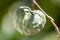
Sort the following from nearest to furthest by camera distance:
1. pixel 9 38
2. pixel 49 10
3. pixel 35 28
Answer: pixel 35 28 → pixel 9 38 → pixel 49 10

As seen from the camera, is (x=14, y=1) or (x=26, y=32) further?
(x=14, y=1)

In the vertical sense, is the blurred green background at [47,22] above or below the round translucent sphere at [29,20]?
above

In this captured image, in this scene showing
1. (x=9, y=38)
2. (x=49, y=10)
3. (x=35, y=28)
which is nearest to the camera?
(x=35, y=28)

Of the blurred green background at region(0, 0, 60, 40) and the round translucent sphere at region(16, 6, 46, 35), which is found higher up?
the blurred green background at region(0, 0, 60, 40)

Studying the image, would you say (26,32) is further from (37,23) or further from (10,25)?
(10,25)

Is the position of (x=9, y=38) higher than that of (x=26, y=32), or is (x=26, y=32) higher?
(x=9, y=38)

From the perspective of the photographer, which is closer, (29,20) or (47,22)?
(29,20)

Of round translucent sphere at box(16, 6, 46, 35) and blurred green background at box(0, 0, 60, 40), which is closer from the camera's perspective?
round translucent sphere at box(16, 6, 46, 35)

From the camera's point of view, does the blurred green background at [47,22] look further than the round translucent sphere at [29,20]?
Yes

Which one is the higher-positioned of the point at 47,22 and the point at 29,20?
the point at 47,22

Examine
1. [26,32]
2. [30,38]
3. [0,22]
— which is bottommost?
[26,32]

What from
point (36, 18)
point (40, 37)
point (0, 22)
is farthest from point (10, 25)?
point (36, 18)
